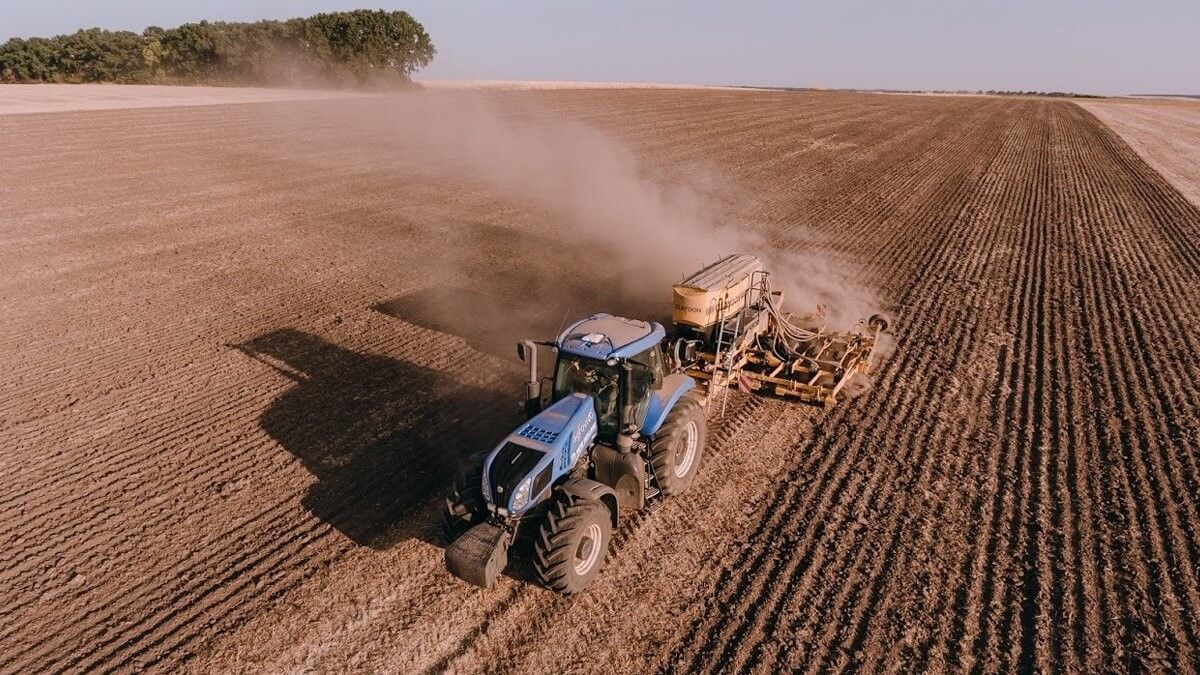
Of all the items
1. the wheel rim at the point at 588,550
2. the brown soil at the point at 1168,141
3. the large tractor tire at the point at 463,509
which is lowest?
the wheel rim at the point at 588,550

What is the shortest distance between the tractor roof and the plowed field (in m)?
2.05

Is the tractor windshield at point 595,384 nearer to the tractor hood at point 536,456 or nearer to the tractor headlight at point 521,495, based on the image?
the tractor hood at point 536,456

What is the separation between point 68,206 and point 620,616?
23.3 m

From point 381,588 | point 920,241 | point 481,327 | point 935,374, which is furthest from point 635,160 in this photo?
point 381,588

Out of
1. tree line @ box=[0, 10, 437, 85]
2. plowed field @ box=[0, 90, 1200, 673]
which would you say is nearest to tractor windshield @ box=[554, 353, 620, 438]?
plowed field @ box=[0, 90, 1200, 673]

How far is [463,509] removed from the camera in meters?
6.11

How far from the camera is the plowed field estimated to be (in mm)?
5871

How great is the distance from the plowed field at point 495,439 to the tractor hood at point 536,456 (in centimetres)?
117

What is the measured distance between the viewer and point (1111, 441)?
29.3 feet

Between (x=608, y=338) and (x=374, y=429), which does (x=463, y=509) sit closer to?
(x=608, y=338)

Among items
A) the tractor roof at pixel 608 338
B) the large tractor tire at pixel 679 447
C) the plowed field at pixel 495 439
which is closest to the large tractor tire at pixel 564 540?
the plowed field at pixel 495 439

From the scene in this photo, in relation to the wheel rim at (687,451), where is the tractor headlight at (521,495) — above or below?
above

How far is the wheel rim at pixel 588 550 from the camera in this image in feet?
19.9

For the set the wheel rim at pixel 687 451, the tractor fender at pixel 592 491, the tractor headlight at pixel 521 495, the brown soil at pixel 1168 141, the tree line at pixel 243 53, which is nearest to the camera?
the tractor headlight at pixel 521 495
